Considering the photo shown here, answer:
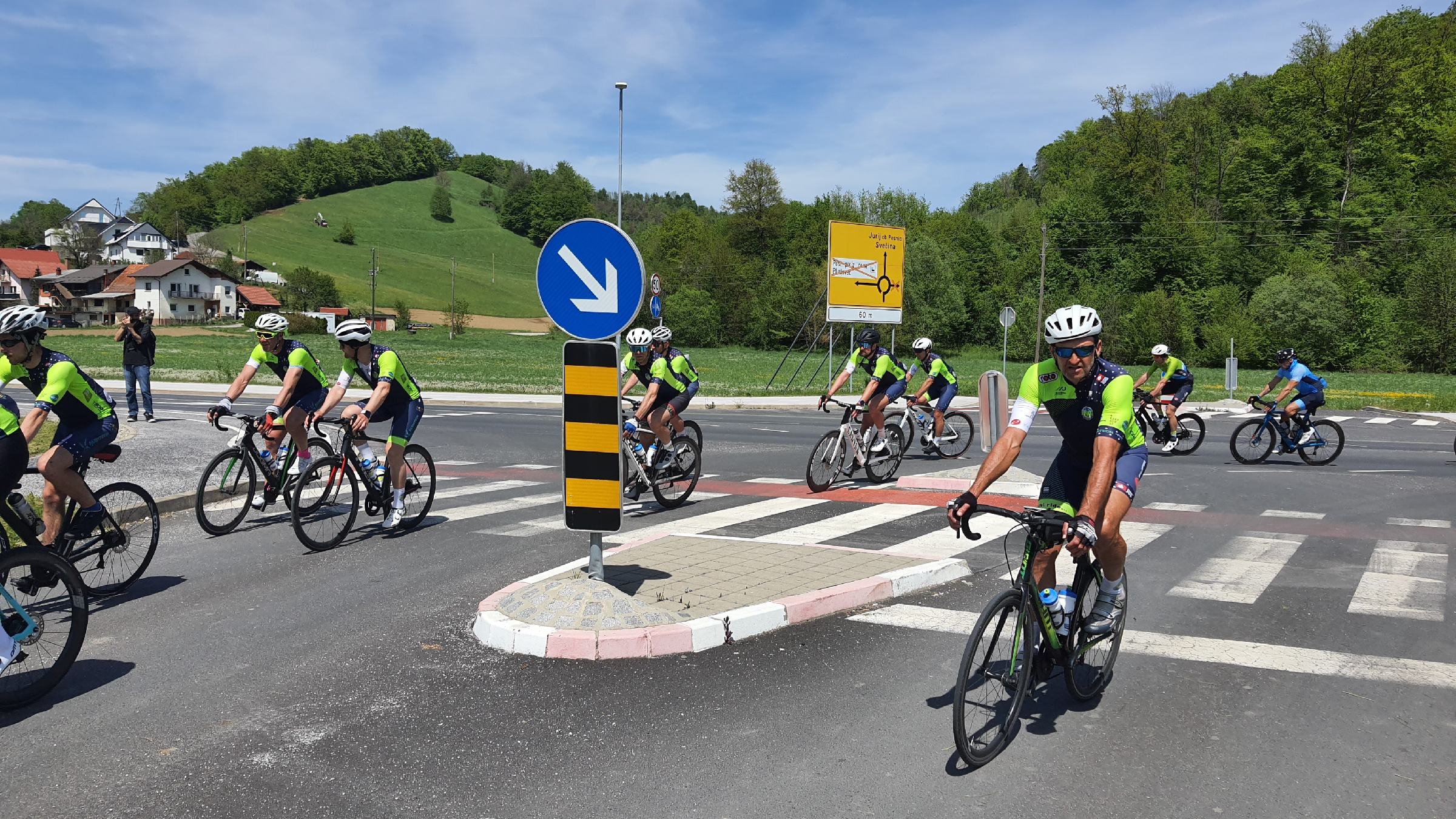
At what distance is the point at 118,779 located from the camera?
3.95 meters

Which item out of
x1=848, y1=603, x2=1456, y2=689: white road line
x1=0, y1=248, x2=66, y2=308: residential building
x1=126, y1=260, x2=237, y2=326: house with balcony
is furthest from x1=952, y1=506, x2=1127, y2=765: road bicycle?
x1=0, y1=248, x2=66, y2=308: residential building

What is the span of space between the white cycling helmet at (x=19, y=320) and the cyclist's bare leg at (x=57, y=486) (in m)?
0.84

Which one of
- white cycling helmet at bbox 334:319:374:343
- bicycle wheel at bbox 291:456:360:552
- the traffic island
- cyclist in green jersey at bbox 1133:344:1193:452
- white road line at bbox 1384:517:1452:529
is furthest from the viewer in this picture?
cyclist in green jersey at bbox 1133:344:1193:452

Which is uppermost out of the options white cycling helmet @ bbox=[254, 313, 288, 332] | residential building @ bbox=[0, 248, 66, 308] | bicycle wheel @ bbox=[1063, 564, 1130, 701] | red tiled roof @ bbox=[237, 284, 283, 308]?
residential building @ bbox=[0, 248, 66, 308]

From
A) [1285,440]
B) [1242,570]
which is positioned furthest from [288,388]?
[1285,440]

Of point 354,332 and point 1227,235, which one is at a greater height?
point 1227,235

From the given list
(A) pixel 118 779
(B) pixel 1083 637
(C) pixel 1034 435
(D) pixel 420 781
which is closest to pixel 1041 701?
(B) pixel 1083 637

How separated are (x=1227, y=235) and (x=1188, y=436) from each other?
67477 mm

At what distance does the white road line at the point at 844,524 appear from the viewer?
8984mm

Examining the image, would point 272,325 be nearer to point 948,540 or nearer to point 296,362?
point 296,362

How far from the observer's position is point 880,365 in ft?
41.5

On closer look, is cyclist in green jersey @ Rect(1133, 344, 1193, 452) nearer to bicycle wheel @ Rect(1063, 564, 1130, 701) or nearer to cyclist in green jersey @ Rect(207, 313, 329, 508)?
bicycle wheel @ Rect(1063, 564, 1130, 701)

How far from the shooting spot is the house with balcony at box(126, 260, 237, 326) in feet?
358

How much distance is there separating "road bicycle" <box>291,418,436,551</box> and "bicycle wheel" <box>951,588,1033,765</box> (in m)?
6.03
